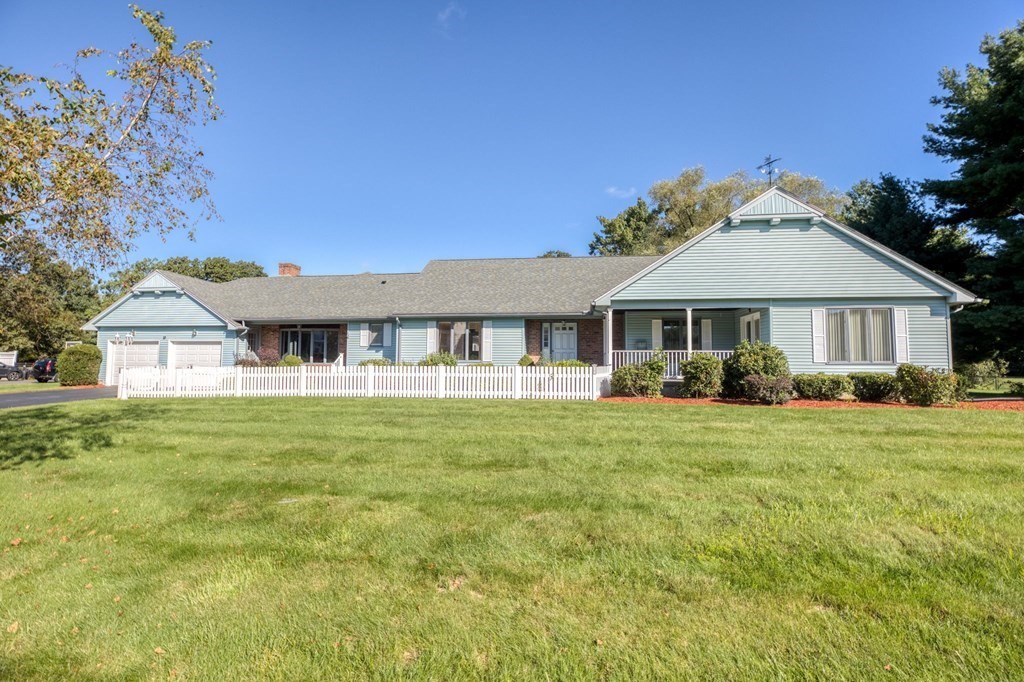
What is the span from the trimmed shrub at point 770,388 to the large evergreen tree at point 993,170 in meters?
9.38

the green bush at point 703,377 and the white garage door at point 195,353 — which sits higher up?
the white garage door at point 195,353

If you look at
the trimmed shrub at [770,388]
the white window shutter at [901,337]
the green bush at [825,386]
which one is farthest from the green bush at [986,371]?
the trimmed shrub at [770,388]

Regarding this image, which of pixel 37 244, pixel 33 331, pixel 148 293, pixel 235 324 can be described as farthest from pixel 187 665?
pixel 33 331

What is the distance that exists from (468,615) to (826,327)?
18480 millimetres

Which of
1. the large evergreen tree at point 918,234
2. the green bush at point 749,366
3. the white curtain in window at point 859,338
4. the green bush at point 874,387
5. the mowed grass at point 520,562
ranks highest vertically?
the large evergreen tree at point 918,234

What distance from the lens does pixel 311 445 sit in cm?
796

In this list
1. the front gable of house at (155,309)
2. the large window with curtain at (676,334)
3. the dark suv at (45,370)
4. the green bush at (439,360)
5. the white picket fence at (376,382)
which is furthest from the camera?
the dark suv at (45,370)

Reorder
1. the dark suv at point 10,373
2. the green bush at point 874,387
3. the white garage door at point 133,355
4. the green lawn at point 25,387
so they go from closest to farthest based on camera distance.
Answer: the green bush at point 874,387, the green lawn at point 25,387, the white garage door at point 133,355, the dark suv at point 10,373

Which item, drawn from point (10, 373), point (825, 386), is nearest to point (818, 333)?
point (825, 386)

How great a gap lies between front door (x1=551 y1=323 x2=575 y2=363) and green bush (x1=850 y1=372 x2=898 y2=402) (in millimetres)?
10337

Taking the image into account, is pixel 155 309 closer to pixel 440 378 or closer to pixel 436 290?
pixel 436 290

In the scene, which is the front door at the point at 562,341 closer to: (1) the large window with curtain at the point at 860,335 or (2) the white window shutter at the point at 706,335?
(2) the white window shutter at the point at 706,335

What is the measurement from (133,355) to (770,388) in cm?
2831

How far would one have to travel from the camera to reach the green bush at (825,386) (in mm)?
14375
